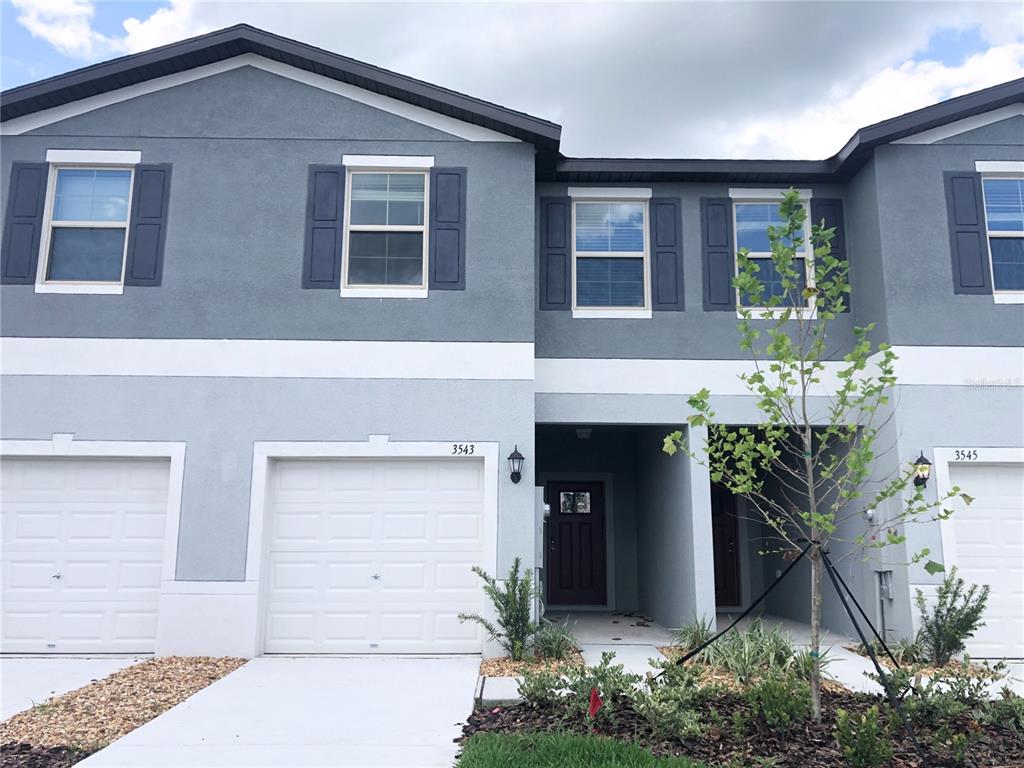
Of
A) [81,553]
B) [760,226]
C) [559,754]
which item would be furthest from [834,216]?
[81,553]

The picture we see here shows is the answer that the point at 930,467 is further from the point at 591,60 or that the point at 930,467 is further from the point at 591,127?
the point at 591,127

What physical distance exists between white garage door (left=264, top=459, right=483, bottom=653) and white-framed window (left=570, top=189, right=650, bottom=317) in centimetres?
278

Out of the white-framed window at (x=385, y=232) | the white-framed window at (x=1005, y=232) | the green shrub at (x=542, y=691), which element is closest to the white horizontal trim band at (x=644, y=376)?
the white-framed window at (x=385, y=232)

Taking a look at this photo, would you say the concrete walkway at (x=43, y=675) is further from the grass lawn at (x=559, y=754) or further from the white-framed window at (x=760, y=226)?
the white-framed window at (x=760, y=226)

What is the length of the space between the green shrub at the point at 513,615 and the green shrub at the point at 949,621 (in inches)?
170

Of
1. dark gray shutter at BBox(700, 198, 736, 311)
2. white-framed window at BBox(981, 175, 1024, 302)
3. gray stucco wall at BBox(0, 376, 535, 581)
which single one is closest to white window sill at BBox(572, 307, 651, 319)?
dark gray shutter at BBox(700, 198, 736, 311)

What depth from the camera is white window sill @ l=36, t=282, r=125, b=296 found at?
29.7ft

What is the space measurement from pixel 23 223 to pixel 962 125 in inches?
461

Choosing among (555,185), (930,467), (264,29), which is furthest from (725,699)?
Result: (264,29)

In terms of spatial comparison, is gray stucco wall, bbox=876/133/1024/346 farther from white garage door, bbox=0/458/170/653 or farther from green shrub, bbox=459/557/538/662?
white garage door, bbox=0/458/170/653

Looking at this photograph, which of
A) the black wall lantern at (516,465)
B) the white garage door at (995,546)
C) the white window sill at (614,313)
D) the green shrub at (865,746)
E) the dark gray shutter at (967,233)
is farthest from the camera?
the white window sill at (614,313)

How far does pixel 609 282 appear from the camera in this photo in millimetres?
10039

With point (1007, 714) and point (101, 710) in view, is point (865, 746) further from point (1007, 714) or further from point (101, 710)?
point (101, 710)

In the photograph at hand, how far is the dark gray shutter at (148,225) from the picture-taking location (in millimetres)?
9070
